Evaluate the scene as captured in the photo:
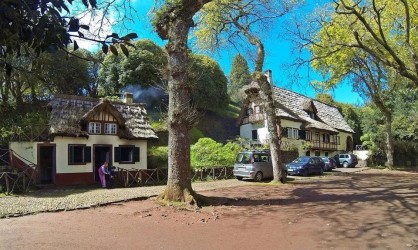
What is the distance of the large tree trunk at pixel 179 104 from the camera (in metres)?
14.3

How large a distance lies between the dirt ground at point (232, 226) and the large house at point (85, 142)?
9.89 metres

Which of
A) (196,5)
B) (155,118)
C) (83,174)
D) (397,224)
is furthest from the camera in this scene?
(155,118)

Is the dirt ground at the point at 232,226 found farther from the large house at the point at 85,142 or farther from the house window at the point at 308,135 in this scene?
the house window at the point at 308,135

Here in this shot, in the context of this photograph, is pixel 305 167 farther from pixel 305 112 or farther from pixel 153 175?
pixel 305 112

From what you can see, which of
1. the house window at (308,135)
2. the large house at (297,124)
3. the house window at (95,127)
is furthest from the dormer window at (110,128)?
the house window at (308,135)

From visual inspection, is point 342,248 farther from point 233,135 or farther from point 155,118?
point 233,135

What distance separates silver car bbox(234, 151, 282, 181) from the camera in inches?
992

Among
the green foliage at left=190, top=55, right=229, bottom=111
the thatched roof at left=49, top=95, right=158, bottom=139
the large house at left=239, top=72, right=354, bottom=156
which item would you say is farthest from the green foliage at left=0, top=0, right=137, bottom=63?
the green foliage at left=190, top=55, right=229, bottom=111

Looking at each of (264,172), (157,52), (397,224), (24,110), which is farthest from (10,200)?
(157,52)

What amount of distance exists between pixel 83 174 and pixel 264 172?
11551mm

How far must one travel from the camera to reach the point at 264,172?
84.6 feet

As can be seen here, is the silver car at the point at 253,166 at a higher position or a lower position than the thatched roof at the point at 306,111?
lower

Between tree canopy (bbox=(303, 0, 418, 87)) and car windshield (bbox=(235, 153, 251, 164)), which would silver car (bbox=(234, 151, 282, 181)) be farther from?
tree canopy (bbox=(303, 0, 418, 87))

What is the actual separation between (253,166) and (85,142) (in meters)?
10.7
